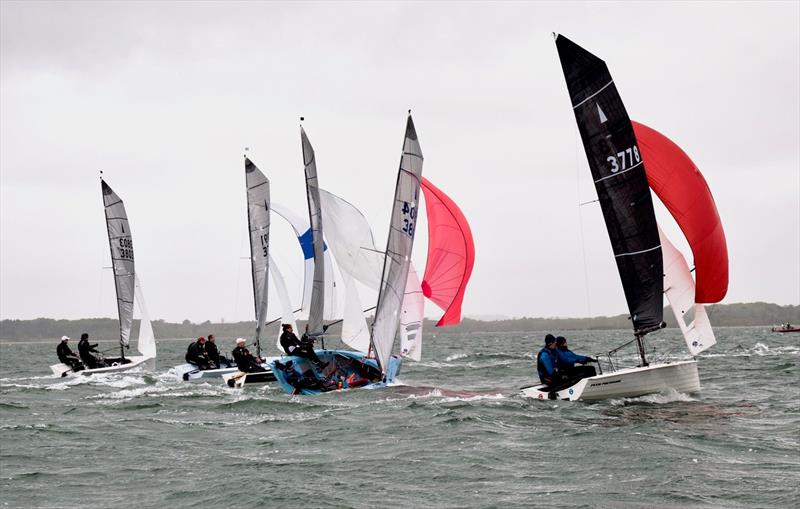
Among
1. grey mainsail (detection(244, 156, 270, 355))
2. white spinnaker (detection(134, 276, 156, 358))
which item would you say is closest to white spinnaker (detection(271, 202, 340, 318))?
grey mainsail (detection(244, 156, 270, 355))

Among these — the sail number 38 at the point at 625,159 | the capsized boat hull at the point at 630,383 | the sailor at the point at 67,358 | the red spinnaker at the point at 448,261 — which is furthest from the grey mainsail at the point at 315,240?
the sail number 38 at the point at 625,159

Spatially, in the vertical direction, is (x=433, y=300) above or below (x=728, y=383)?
above

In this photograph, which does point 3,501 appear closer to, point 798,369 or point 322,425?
point 322,425

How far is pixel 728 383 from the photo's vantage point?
24188 millimetres

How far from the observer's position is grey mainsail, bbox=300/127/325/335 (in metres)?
26.1

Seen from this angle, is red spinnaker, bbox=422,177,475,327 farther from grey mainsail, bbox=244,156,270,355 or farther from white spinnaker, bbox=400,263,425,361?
grey mainsail, bbox=244,156,270,355

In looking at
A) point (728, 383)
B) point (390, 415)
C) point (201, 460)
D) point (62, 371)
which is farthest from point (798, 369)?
point (62, 371)

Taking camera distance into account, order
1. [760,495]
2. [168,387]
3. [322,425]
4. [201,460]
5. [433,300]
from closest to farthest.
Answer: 1. [760,495]
2. [201,460]
3. [322,425]
4. [433,300]
5. [168,387]

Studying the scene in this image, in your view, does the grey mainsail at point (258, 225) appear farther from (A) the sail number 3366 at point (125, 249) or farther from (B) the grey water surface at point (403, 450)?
(B) the grey water surface at point (403, 450)

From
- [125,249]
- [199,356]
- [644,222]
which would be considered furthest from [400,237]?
[125,249]

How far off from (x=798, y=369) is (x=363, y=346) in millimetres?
14411

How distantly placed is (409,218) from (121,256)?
17115mm

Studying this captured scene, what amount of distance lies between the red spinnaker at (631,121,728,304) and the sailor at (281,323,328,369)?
9.39m

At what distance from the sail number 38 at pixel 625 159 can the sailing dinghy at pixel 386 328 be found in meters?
5.22
